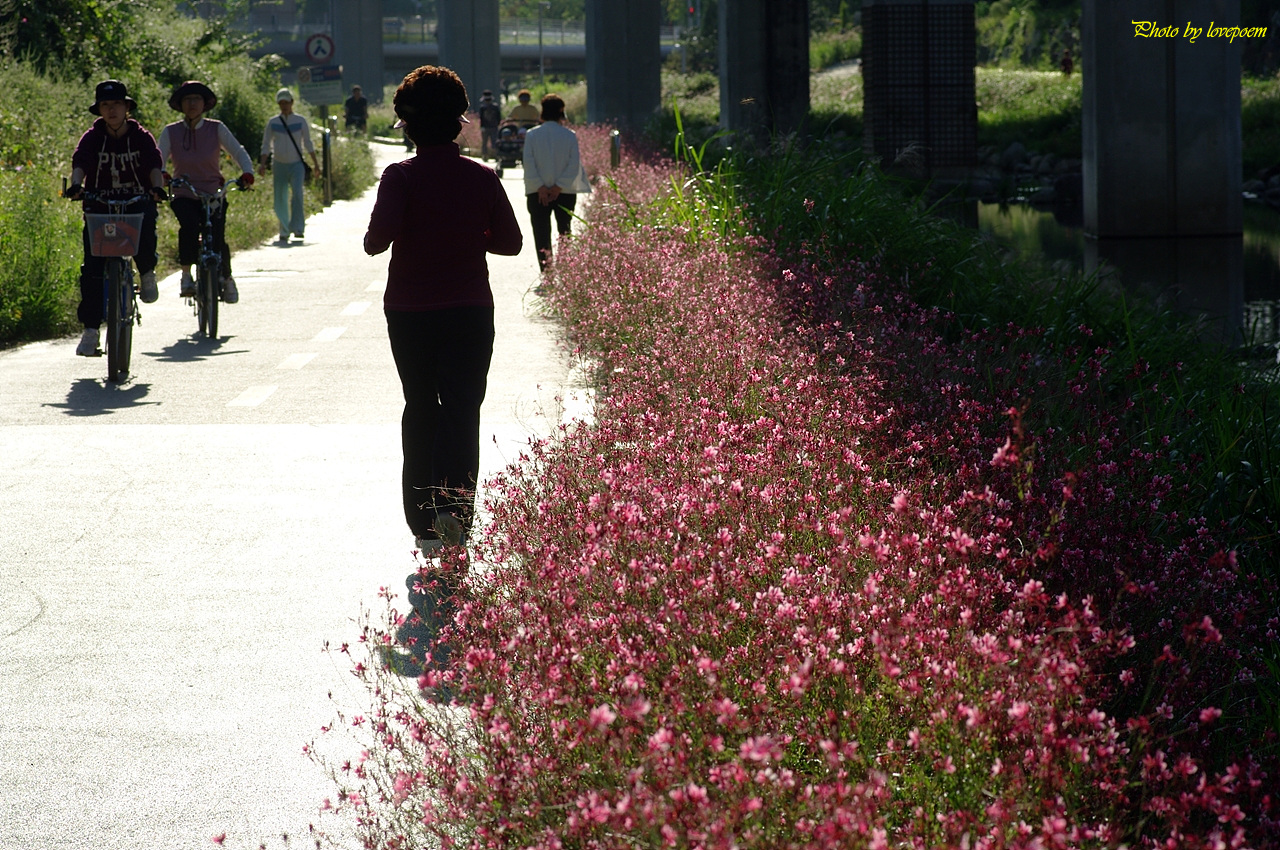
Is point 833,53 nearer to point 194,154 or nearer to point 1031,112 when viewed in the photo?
point 1031,112

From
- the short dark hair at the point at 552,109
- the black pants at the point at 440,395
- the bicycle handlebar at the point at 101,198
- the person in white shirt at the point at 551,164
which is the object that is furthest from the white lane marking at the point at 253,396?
the short dark hair at the point at 552,109

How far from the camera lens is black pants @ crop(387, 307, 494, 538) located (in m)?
6.18

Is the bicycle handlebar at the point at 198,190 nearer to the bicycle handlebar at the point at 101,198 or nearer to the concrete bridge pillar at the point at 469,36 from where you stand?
the bicycle handlebar at the point at 101,198

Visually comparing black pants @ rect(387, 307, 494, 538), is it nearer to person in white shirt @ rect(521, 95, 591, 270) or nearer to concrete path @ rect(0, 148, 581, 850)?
concrete path @ rect(0, 148, 581, 850)

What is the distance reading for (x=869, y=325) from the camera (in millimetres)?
7496

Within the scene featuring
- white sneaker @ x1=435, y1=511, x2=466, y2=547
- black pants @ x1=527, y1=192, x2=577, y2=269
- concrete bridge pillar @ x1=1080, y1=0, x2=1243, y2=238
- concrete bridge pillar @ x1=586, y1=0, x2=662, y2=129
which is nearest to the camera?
white sneaker @ x1=435, y1=511, x2=466, y2=547

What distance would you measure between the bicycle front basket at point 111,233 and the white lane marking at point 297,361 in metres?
1.49

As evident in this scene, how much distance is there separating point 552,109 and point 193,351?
15.8ft

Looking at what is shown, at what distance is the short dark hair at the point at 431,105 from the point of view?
20.0 ft

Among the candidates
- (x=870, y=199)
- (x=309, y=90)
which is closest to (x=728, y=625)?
(x=870, y=199)

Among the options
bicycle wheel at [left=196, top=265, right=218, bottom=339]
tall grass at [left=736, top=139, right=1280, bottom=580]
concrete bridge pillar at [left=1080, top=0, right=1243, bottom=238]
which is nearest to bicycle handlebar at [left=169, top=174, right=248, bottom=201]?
bicycle wheel at [left=196, top=265, right=218, bottom=339]

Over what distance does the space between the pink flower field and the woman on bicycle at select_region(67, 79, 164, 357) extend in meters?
5.56

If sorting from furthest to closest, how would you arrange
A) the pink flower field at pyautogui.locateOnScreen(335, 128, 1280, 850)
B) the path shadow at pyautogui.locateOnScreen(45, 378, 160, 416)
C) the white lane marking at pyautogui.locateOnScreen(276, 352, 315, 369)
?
the white lane marking at pyautogui.locateOnScreen(276, 352, 315, 369), the path shadow at pyautogui.locateOnScreen(45, 378, 160, 416), the pink flower field at pyautogui.locateOnScreen(335, 128, 1280, 850)

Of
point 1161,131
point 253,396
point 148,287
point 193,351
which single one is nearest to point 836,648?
point 253,396
